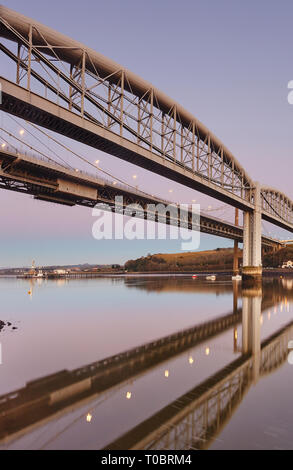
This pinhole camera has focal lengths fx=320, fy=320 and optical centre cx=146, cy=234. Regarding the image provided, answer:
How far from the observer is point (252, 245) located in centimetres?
6850

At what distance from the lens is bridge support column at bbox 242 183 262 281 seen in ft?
217

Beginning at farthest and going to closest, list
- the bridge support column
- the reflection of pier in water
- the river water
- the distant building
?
the distant building → the bridge support column → the river water → the reflection of pier in water

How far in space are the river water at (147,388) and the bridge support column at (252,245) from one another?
48163 millimetres

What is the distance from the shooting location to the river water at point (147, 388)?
665 centimetres

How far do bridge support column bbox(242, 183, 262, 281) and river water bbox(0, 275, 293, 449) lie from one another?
48.2 m

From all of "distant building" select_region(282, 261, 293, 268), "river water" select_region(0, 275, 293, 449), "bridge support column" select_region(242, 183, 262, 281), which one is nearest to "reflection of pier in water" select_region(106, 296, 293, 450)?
"river water" select_region(0, 275, 293, 449)

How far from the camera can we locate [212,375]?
10.7 meters

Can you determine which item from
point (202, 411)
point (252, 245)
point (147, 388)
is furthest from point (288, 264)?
point (202, 411)

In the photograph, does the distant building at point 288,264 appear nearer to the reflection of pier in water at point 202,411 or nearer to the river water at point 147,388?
the river water at point 147,388

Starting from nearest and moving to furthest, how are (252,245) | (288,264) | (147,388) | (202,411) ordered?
(202,411)
(147,388)
(252,245)
(288,264)

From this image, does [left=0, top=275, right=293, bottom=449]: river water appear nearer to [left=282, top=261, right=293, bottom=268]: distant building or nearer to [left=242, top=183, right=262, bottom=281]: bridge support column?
[left=242, top=183, right=262, bottom=281]: bridge support column

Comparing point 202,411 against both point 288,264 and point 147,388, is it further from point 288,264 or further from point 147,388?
point 288,264

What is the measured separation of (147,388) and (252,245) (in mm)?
63194
